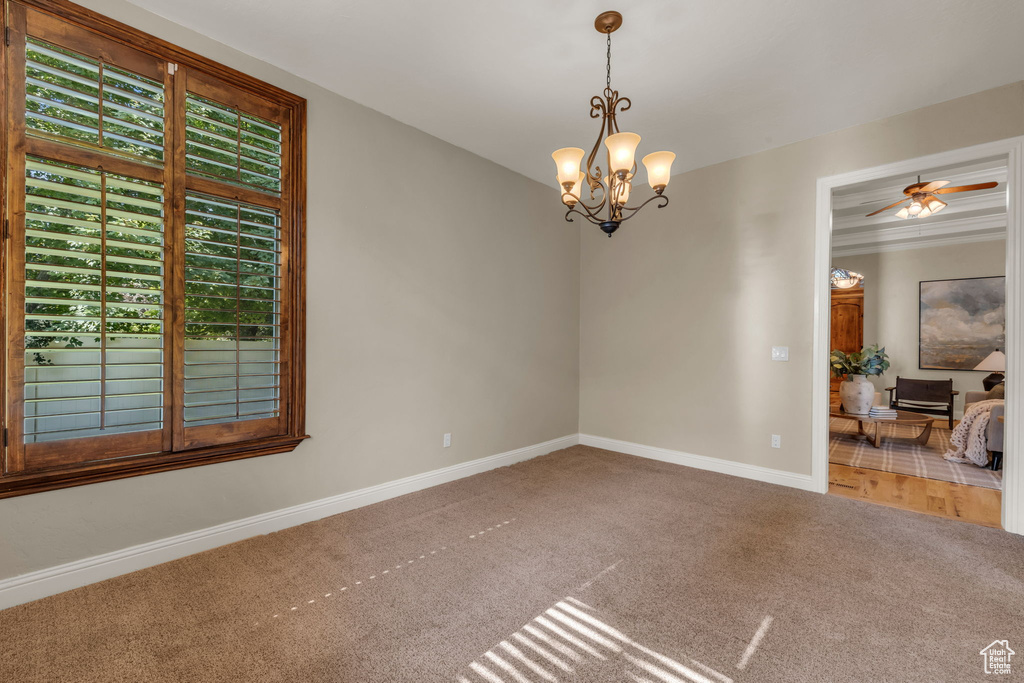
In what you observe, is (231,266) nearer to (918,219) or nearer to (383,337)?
(383,337)

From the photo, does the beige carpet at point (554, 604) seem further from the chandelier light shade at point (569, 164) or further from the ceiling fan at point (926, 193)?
the ceiling fan at point (926, 193)

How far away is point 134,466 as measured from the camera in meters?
2.25

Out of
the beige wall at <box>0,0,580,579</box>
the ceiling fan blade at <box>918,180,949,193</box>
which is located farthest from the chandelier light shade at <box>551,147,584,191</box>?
the ceiling fan blade at <box>918,180,949,193</box>

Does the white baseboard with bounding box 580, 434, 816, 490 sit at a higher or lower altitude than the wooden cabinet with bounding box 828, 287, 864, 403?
lower

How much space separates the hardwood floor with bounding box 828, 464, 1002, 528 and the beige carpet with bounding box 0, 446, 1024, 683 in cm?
29

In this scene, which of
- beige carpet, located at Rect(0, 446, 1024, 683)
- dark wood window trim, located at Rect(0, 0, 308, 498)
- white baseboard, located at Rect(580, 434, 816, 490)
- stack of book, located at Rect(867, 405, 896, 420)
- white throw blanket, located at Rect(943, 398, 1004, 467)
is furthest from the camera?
stack of book, located at Rect(867, 405, 896, 420)

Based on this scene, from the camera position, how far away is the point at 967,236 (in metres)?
6.45

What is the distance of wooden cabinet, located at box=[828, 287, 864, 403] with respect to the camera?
7.62m

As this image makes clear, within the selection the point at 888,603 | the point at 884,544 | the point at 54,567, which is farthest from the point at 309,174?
the point at 884,544

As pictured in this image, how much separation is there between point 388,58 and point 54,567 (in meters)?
2.99

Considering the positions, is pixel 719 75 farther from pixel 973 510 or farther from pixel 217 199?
pixel 973 510

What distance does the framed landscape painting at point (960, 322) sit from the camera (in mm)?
6352

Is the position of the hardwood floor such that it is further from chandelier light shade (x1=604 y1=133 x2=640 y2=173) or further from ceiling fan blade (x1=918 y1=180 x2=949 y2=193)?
chandelier light shade (x1=604 y1=133 x2=640 y2=173)

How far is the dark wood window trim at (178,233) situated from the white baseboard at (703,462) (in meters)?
3.07
